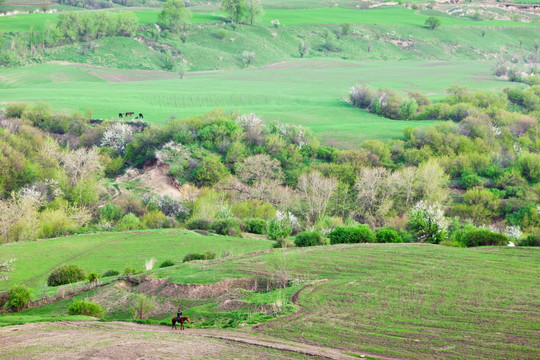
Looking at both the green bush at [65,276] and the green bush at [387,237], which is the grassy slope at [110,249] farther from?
the green bush at [387,237]

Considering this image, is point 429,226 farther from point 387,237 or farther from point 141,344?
point 141,344

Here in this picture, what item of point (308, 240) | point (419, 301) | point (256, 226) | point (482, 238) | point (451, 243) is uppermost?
point (419, 301)

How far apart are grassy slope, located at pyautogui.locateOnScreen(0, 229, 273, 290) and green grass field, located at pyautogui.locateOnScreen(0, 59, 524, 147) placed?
146 feet

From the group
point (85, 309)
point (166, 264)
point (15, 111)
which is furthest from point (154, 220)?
point (15, 111)

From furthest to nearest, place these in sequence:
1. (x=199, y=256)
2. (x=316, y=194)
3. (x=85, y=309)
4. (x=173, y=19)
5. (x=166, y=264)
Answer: (x=173, y=19) → (x=316, y=194) → (x=199, y=256) → (x=166, y=264) → (x=85, y=309)

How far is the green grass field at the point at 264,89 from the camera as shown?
109000mm

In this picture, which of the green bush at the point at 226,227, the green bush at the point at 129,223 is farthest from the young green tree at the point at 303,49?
the green bush at the point at 226,227

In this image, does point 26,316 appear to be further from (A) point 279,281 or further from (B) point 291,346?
(B) point 291,346

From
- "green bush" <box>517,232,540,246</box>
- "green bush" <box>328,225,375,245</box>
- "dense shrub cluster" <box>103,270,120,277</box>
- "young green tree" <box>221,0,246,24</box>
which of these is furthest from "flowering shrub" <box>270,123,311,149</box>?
"young green tree" <box>221,0,246,24</box>

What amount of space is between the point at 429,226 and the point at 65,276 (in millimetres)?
29697

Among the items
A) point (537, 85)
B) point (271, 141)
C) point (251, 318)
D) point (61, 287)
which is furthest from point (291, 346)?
point (537, 85)

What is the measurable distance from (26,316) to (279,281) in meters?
15.4

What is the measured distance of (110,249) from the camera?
5638 centimetres

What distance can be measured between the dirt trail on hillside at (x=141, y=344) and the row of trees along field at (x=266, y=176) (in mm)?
24326
